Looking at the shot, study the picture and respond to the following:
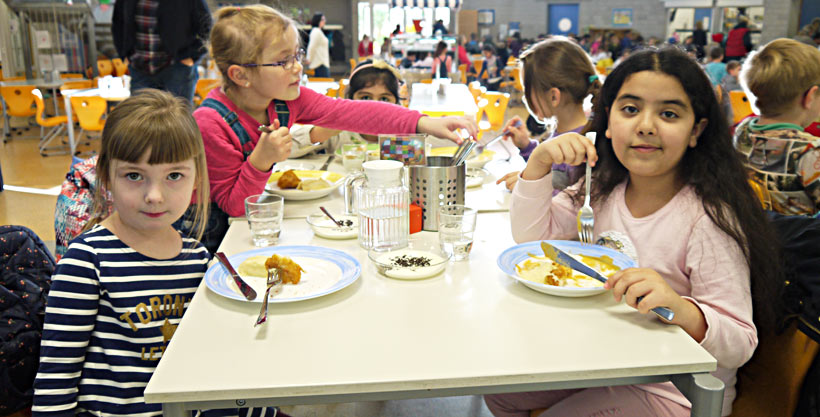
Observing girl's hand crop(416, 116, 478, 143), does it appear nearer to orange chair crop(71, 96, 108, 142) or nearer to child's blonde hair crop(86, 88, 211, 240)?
child's blonde hair crop(86, 88, 211, 240)

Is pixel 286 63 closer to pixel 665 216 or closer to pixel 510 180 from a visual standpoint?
pixel 510 180

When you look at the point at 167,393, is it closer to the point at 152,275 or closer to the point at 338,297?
the point at 338,297

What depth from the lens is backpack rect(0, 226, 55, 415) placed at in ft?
4.36

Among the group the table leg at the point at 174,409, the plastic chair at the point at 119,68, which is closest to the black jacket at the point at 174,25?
the table leg at the point at 174,409

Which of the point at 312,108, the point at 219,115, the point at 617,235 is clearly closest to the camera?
the point at 617,235

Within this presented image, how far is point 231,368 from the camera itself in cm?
100

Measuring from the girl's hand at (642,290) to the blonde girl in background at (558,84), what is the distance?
140cm

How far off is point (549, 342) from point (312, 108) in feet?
5.23

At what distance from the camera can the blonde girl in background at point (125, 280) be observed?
1.28m

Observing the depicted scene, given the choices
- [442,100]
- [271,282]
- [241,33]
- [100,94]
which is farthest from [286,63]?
[100,94]

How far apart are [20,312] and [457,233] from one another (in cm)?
101

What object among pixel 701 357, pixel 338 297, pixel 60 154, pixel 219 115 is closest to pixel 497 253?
pixel 338 297

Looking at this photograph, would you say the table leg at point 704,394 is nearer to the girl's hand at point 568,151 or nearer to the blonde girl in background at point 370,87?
the girl's hand at point 568,151

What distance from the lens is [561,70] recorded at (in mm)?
2586
